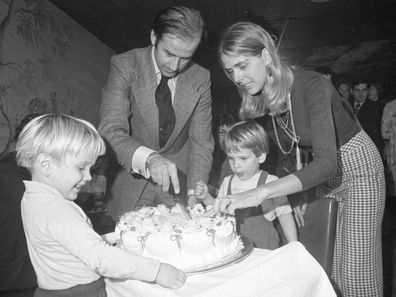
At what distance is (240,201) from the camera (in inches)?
59.7

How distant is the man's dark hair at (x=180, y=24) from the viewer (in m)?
1.88

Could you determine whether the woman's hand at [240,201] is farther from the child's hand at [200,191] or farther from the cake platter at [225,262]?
the child's hand at [200,191]

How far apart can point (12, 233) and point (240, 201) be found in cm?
227

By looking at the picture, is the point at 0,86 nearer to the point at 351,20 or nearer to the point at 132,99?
the point at 132,99

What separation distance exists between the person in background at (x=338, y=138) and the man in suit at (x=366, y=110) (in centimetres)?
438

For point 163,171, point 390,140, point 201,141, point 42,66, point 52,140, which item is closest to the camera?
point 52,140

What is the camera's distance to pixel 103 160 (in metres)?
2.19

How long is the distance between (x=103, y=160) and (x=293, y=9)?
475 cm

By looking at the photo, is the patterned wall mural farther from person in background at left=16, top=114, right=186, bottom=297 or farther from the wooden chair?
the wooden chair

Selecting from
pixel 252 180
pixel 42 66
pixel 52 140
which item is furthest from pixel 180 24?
pixel 42 66

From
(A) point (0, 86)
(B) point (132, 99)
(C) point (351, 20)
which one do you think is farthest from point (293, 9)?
(B) point (132, 99)

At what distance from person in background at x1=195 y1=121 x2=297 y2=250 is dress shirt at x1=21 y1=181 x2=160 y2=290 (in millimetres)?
1149

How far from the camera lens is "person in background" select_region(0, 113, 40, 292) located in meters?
3.01

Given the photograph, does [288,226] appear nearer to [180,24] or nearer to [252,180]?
[252,180]
